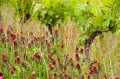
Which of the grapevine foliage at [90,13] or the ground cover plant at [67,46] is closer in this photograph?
the ground cover plant at [67,46]

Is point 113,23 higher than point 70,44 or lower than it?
higher

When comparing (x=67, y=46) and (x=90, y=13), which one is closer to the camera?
(x=90, y=13)

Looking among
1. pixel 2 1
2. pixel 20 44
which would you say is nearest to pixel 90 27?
pixel 20 44

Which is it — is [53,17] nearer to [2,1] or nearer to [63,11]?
[63,11]

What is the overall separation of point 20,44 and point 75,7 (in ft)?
2.77

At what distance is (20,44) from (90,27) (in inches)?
37.0

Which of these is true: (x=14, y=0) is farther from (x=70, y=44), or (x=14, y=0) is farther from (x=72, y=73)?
(x=72, y=73)

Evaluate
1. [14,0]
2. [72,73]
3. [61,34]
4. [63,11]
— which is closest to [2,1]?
[14,0]

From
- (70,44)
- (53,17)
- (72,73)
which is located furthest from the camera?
(53,17)

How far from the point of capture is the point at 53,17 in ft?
16.8

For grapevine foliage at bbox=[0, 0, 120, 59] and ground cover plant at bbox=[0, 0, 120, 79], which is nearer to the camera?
ground cover plant at bbox=[0, 0, 120, 79]

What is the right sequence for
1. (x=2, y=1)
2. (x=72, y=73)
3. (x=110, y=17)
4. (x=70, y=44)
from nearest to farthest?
(x=72, y=73) < (x=110, y=17) < (x=70, y=44) < (x=2, y=1)

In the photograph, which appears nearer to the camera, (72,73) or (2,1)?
(72,73)

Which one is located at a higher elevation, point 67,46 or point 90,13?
point 90,13
